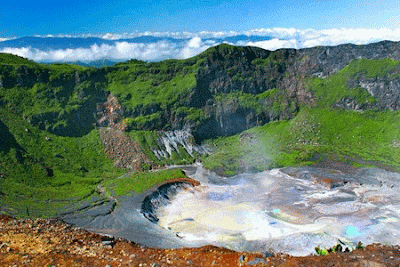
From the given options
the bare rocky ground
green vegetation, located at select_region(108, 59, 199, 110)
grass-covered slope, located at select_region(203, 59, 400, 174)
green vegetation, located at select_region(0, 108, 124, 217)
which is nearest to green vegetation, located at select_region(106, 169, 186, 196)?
green vegetation, located at select_region(0, 108, 124, 217)

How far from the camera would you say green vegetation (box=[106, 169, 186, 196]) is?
86562mm

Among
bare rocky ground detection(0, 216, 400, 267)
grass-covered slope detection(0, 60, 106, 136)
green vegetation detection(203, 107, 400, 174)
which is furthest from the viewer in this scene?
grass-covered slope detection(0, 60, 106, 136)

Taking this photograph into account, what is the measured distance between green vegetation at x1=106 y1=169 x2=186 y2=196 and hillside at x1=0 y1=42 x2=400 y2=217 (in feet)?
5.97

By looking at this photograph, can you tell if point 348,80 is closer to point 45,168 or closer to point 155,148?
point 155,148

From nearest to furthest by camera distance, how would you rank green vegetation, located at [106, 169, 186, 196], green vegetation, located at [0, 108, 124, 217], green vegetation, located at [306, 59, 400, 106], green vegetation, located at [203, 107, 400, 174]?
green vegetation, located at [0, 108, 124, 217] < green vegetation, located at [106, 169, 186, 196] < green vegetation, located at [203, 107, 400, 174] < green vegetation, located at [306, 59, 400, 106]

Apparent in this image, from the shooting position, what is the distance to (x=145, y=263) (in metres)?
30.6

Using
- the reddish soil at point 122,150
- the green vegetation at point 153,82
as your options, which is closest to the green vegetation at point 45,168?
the reddish soil at point 122,150

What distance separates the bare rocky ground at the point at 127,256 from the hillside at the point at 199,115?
154 ft

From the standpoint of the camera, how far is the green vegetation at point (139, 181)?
8656 cm

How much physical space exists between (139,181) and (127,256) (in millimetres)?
59786

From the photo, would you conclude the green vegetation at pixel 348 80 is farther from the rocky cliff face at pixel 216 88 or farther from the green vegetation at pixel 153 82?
the green vegetation at pixel 153 82

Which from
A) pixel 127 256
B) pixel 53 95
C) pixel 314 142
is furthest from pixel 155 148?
pixel 127 256

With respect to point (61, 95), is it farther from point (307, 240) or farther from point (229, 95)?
point (307, 240)

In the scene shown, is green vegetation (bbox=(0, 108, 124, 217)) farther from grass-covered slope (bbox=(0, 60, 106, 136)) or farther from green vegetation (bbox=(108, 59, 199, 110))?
green vegetation (bbox=(108, 59, 199, 110))
